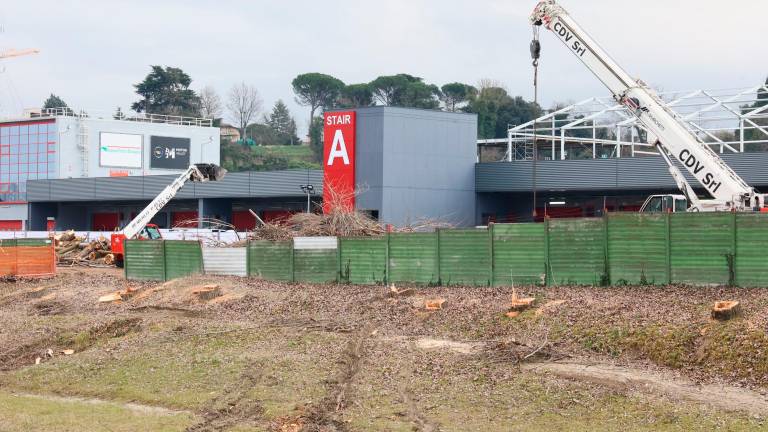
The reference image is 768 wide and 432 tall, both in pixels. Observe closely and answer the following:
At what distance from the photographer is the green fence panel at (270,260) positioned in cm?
3241

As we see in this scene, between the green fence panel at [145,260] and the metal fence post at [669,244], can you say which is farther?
the green fence panel at [145,260]

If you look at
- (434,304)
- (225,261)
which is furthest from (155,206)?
(434,304)

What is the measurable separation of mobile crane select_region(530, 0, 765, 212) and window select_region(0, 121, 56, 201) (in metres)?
62.5

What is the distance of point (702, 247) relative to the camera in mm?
23016

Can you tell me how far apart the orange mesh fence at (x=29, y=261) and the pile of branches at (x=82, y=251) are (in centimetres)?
532

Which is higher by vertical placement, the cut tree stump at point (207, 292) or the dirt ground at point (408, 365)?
the cut tree stump at point (207, 292)

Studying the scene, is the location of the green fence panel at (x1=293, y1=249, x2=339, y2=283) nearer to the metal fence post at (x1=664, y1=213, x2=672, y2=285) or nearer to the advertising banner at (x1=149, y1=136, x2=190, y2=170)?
the metal fence post at (x1=664, y1=213, x2=672, y2=285)

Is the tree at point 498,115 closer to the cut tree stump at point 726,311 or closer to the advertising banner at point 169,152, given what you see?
the advertising banner at point 169,152

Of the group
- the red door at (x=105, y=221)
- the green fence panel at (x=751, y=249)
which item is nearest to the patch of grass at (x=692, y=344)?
the green fence panel at (x=751, y=249)

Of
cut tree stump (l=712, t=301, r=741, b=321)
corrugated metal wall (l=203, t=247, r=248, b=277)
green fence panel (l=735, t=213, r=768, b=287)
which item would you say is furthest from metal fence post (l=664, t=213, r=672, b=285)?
corrugated metal wall (l=203, t=247, r=248, b=277)

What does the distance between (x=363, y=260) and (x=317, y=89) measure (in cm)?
12546

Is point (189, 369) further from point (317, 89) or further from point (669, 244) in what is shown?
point (317, 89)

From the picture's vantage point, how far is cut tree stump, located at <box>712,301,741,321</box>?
1831 centimetres

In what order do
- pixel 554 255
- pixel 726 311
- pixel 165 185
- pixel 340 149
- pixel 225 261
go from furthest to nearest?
pixel 165 185 → pixel 340 149 → pixel 225 261 → pixel 554 255 → pixel 726 311
